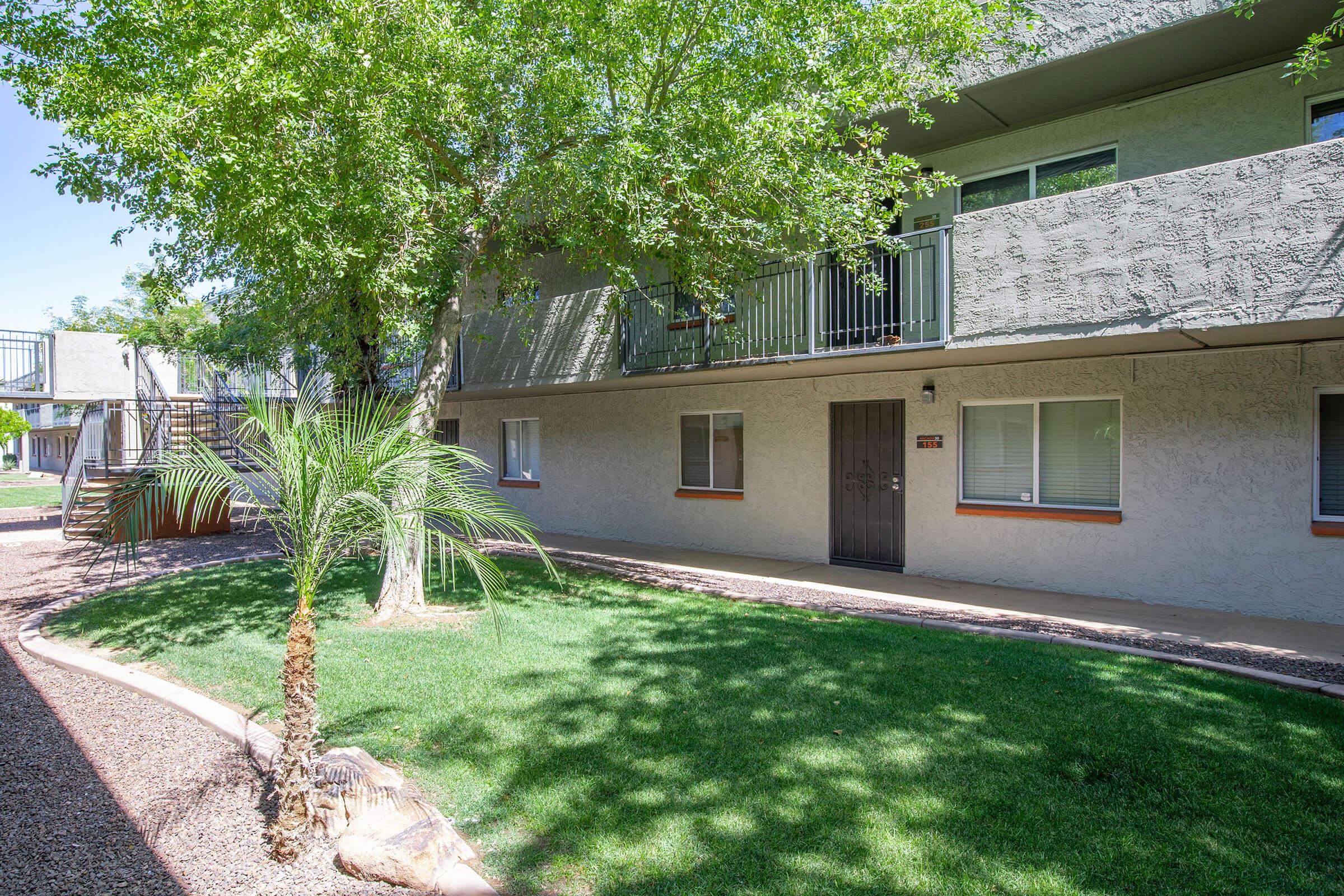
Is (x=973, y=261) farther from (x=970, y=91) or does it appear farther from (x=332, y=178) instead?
(x=332, y=178)

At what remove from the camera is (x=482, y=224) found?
886 centimetres

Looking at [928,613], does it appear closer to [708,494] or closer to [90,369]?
[708,494]

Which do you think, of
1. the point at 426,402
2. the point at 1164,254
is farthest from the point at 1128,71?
the point at 426,402

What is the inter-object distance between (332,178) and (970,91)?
7.25 meters

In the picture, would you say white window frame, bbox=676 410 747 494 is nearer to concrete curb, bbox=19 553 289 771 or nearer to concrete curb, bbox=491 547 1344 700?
concrete curb, bbox=491 547 1344 700

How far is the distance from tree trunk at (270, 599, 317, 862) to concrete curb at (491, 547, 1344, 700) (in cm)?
544

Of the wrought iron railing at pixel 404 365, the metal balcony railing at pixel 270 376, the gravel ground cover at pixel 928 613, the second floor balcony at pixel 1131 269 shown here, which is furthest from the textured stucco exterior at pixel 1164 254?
the metal balcony railing at pixel 270 376

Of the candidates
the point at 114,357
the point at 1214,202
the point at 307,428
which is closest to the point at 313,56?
the point at 307,428

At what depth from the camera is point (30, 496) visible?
26109 millimetres

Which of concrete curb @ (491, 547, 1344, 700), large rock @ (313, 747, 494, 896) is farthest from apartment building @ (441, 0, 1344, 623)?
large rock @ (313, 747, 494, 896)

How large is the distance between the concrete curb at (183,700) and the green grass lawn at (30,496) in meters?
18.9

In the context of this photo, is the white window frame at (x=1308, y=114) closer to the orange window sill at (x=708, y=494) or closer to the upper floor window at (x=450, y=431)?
the orange window sill at (x=708, y=494)

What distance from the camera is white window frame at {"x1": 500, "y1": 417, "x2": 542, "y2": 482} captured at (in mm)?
15656

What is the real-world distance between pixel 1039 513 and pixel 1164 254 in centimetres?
334
